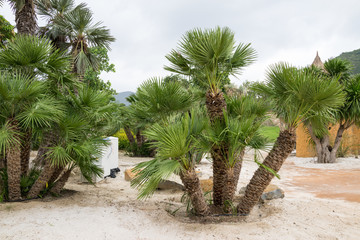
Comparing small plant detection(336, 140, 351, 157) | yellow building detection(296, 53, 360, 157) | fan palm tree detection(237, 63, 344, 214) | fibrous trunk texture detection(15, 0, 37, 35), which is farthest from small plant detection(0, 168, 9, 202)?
small plant detection(336, 140, 351, 157)

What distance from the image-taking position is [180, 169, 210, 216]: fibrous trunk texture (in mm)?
3822

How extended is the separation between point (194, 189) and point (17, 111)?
3059mm

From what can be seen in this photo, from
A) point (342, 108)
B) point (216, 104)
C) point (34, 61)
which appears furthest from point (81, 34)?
point (342, 108)

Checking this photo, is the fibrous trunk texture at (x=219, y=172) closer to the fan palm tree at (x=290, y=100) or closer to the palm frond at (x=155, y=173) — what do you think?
the fan palm tree at (x=290, y=100)

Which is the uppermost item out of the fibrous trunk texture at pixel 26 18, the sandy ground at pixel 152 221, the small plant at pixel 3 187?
the fibrous trunk texture at pixel 26 18

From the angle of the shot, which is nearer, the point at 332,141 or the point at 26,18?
the point at 26,18

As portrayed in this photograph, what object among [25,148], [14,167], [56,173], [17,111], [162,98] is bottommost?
[56,173]

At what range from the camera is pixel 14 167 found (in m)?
4.56

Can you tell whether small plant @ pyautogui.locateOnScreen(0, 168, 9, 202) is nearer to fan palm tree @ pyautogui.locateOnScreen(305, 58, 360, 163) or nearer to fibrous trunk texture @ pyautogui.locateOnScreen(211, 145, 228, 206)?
fibrous trunk texture @ pyautogui.locateOnScreen(211, 145, 228, 206)

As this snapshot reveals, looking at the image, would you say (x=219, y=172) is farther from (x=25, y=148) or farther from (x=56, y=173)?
(x=25, y=148)

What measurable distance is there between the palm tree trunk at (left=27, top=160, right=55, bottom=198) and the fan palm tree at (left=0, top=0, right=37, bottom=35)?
17.3ft

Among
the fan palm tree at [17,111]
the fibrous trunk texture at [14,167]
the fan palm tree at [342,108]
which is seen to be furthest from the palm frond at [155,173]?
the fan palm tree at [342,108]

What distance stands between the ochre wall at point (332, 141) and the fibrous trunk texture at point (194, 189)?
1172 cm

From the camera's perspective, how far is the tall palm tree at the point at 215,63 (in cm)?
377
